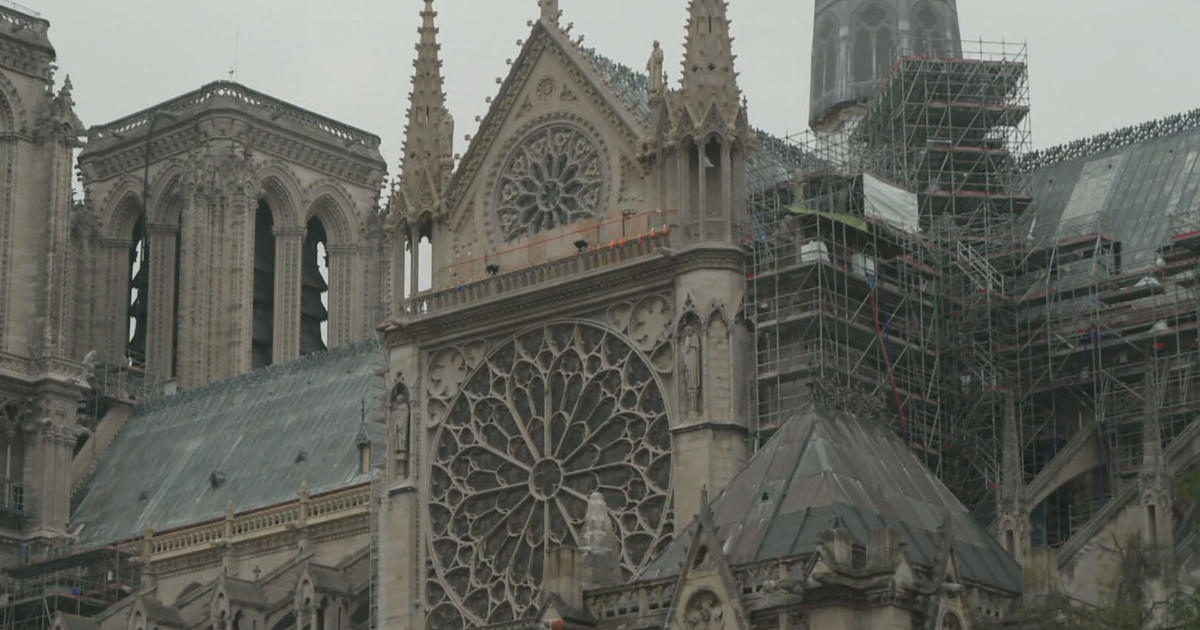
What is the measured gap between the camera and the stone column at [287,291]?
74.2 metres

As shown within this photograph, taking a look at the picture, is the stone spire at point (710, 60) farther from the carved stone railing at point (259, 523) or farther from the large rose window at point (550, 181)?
the carved stone railing at point (259, 523)

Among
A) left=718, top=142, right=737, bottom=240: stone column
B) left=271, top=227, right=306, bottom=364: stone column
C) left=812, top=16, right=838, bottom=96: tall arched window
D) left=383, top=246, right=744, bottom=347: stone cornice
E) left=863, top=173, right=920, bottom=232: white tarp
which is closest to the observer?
left=383, top=246, right=744, bottom=347: stone cornice

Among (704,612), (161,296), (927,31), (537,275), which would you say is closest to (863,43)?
(927,31)

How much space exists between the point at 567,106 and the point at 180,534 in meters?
17.7

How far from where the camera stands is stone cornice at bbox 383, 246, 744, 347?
44469 millimetres

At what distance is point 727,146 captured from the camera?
45188 millimetres

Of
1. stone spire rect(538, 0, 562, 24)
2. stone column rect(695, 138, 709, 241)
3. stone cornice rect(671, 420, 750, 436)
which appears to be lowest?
stone cornice rect(671, 420, 750, 436)

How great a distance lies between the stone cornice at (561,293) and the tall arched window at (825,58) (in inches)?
643

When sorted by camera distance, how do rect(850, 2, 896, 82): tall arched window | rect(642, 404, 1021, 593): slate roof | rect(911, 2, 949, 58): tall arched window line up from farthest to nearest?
rect(850, 2, 896, 82): tall arched window < rect(911, 2, 949, 58): tall arched window < rect(642, 404, 1021, 593): slate roof

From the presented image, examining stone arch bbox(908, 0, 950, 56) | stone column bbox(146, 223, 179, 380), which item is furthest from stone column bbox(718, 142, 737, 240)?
stone column bbox(146, 223, 179, 380)

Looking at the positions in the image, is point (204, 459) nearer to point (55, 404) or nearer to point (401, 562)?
point (55, 404)

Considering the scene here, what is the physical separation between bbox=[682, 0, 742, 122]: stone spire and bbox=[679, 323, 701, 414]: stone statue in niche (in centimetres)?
380

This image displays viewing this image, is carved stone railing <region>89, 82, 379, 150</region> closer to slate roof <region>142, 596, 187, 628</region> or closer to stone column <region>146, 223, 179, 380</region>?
stone column <region>146, 223, 179, 380</region>

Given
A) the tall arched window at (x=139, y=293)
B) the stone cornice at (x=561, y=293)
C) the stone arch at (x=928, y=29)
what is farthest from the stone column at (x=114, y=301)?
the stone cornice at (x=561, y=293)
